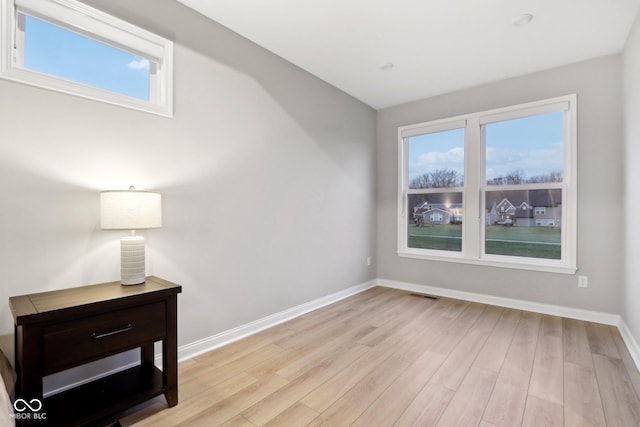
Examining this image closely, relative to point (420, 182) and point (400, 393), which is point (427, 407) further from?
point (420, 182)

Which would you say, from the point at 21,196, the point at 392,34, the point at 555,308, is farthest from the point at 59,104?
the point at 555,308

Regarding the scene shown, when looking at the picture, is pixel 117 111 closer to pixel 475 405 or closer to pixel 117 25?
pixel 117 25

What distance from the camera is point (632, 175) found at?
2.54 m

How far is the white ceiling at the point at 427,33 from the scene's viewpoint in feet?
7.66

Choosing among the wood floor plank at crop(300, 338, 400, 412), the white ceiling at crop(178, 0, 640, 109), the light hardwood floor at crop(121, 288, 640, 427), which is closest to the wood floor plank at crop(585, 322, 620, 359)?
the light hardwood floor at crop(121, 288, 640, 427)

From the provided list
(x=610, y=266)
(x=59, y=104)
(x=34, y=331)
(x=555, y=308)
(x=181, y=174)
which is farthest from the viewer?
(x=555, y=308)

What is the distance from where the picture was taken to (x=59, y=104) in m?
1.77

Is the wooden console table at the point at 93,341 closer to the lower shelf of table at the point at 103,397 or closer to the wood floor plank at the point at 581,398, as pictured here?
the lower shelf of table at the point at 103,397

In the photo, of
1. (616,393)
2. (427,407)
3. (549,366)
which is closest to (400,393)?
(427,407)

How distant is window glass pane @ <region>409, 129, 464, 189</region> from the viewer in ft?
13.1

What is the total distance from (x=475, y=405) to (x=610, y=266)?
244 centimetres

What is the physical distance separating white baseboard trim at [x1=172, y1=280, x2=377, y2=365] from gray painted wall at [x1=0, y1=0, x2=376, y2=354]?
65 millimetres

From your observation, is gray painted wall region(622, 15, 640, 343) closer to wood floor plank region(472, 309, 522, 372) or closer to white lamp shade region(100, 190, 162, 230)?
wood floor plank region(472, 309, 522, 372)

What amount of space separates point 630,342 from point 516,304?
1054 millimetres
